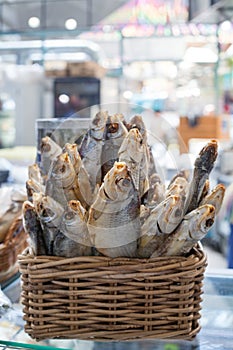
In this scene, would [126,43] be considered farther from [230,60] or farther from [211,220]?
[211,220]

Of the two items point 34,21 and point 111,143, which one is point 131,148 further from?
point 34,21

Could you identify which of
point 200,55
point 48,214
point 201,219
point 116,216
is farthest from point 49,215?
point 200,55

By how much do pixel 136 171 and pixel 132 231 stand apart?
3.9 inches

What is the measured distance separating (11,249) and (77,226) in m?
0.39

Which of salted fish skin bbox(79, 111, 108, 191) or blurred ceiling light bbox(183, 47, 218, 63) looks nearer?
salted fish skin bbox(79, 111, 108, 191)

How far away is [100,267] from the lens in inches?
31.1

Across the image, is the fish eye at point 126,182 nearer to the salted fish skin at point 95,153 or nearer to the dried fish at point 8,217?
the salted fish skin at point 95,153

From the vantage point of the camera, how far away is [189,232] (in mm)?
798

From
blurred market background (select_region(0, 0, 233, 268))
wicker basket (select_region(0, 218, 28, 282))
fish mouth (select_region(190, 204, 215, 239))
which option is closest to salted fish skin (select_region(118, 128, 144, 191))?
fish mouth (select_region(190, 204, 215, 239))

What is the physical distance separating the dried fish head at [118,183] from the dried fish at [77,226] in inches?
2.5

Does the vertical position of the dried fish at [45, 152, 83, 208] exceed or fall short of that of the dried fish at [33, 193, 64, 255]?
it exceeds it

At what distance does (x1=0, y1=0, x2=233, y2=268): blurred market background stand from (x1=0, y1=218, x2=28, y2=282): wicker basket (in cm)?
98

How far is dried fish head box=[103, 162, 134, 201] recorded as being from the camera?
2.35 ft

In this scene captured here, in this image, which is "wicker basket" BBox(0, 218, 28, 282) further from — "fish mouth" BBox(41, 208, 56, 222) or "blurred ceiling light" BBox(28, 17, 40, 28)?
"blurred ceiling light" BBox(28, 17, 40, 28)
